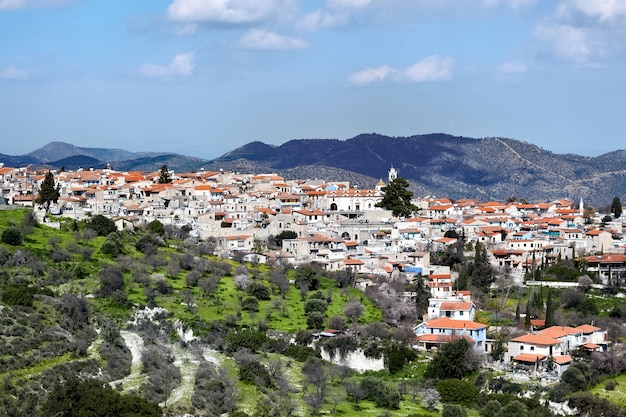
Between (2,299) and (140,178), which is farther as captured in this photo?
(140,178)

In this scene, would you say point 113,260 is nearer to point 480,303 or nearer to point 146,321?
point 146,321

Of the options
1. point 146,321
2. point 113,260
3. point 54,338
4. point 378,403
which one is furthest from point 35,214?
point 378,403

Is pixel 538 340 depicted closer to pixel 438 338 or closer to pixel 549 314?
pixel 438 338

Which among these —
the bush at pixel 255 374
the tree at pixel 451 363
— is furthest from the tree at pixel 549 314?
the bush at pixel 255 374

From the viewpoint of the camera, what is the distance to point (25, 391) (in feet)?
A: 103

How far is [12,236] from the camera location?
56219 mm

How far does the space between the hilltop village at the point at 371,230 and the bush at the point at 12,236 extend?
9198 millimetres

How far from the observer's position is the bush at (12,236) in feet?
184

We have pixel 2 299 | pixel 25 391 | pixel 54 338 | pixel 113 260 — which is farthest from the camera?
pixel 113 260

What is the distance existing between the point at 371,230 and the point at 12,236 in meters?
36.4

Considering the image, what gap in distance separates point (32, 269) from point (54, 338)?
1354 centimetres

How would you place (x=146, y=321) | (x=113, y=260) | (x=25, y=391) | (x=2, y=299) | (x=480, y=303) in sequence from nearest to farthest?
(x=25, y=391)
(x=2, y=299)
(x=146, y=321)
(x=113, y=260)
(x=480, y=303)

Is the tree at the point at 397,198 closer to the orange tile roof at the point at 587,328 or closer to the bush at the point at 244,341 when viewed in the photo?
the orange tile roof at the point at 587,328

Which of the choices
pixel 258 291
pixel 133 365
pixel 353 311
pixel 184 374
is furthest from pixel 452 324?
pixel 133 365
